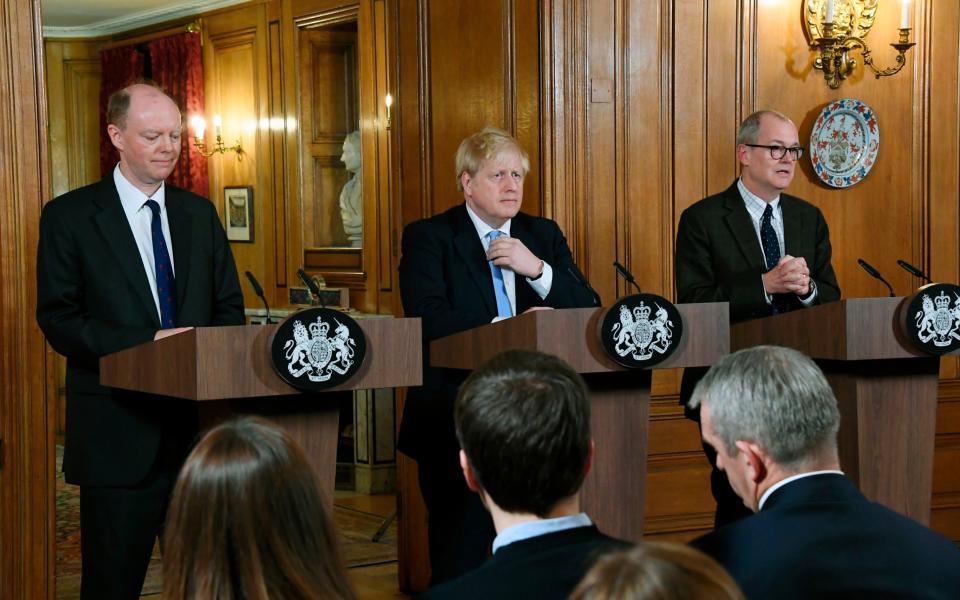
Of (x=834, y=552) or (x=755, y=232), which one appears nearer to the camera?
(x=834, y=552)

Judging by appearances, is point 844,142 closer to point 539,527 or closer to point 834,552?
point 834,552

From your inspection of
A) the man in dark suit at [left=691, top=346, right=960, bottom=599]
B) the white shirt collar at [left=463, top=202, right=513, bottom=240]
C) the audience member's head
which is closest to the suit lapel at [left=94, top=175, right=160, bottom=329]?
the white shirt collar at [left=463, top=202, right=513, bottom=240]

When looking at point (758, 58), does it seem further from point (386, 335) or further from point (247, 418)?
point (247, 418)

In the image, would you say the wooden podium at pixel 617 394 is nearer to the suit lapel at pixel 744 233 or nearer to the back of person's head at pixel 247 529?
the suit lapel at pixel 744 233

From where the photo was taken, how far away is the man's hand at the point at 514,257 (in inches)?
133

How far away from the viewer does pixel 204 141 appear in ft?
31.2

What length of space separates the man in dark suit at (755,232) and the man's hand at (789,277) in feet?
0.47

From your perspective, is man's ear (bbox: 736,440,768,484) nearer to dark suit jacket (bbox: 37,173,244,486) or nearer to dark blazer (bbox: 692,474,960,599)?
dark blazer (bbox: 692,474,960,599)

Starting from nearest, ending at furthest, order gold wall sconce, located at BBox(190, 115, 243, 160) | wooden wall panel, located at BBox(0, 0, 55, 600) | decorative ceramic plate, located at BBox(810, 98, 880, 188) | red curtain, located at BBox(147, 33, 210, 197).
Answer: wooden wall panel, located at BBox(0, 0, 55, 600) → decorative ceramic plate, located at BBox(810, 98, 880, 188) → gold wall sconce, located at BBox(190, 115, 243, 160) → red curtain, located at BBox(147, 33, 210, 197)

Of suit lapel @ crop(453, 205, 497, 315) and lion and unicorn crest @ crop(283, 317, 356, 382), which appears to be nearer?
lion and unicorn crest @ crop(283, 317, 356, 382)

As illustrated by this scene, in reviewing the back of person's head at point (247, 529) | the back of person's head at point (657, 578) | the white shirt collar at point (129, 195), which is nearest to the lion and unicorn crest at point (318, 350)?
the white shirt collar at point (129, 195)

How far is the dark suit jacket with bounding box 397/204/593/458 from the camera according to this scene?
3482mm

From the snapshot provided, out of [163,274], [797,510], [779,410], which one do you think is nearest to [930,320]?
[779,410]

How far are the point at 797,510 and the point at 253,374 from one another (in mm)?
1202
